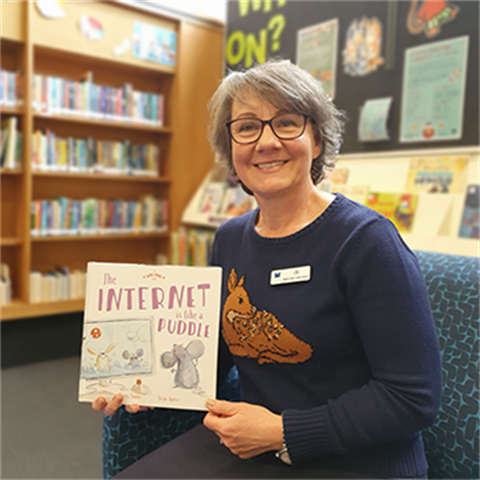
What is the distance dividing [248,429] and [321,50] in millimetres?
2726

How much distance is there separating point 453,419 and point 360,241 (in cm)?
54

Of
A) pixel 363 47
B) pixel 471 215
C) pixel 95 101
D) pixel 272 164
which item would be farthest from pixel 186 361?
pixel 95 101

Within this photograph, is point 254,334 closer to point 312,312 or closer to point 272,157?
point 312,312

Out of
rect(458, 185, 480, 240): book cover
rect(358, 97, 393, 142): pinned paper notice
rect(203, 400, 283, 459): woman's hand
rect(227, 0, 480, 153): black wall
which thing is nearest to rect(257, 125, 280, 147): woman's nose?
rect(203, 400, 283, 459): woman's hand

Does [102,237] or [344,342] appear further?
[102,237]

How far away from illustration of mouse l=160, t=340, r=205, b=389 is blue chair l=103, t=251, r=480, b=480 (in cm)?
25

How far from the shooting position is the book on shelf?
10.4 feet

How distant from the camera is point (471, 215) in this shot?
2086 mm

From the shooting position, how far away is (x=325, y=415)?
91cm

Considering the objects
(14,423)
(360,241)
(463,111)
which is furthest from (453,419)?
(14,423)

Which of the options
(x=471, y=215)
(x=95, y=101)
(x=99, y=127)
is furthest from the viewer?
(x=99, y=127)

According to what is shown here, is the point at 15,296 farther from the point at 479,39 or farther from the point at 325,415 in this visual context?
the point at 479,39

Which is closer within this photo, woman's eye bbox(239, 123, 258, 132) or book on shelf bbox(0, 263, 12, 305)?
woman's eye bbox(239, 123, 258, 132)

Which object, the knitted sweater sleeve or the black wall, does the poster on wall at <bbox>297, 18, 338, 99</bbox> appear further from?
the knitted sweater sleeve
